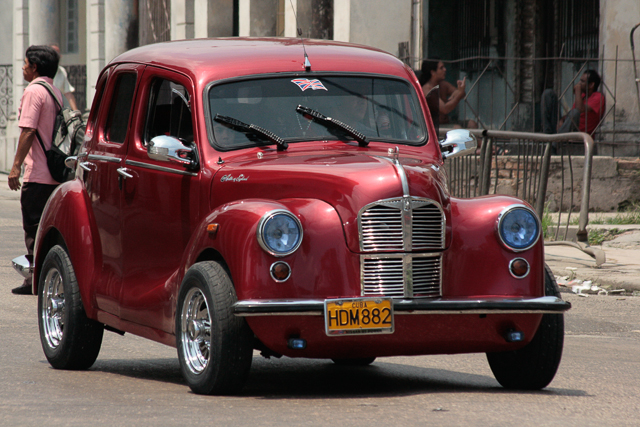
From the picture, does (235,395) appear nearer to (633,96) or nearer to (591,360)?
(591,360)

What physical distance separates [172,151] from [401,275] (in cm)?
140

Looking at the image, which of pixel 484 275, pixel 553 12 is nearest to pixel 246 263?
pixel 484 275

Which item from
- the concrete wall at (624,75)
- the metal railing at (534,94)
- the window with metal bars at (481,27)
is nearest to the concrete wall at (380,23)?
the metal railing at (534,94)

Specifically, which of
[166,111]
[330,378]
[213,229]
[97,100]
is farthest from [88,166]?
[330,378]

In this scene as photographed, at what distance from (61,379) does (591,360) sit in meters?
3.26

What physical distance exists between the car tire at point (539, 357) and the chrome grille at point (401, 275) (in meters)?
0.67

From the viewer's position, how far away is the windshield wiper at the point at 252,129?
19.7 feet

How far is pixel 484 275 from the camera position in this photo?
548 centimetres

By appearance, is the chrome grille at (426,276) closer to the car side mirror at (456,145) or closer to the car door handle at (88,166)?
the car side mirror at (456,145)

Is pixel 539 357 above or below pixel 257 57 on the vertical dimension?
below

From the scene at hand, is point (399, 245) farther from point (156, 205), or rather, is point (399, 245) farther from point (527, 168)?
point (527, 168)

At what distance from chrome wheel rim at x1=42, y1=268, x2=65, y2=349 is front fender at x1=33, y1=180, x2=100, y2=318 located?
22 cm

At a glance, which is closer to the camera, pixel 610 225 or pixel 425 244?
pixel 425 244

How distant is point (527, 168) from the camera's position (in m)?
12.5
